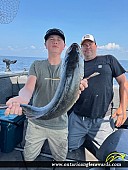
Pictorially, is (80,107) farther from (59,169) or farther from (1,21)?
(1,21)

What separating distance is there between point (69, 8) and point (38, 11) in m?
0.12

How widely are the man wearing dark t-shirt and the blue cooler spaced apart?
40cm

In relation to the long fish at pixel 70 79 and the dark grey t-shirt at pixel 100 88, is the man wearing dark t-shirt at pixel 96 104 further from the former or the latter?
the long fish at pixel 70 79

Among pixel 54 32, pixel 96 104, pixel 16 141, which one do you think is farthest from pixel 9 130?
pixel 54 32

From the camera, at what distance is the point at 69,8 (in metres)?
0.71

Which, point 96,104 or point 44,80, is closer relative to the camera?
point 44,80

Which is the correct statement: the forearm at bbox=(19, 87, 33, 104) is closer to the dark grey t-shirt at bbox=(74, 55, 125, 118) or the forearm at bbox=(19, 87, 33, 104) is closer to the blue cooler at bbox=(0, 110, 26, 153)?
the dark grey t-shirt at bbox=(74, 55, 125, 118)

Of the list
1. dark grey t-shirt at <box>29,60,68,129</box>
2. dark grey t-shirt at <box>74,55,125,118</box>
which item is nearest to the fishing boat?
dark grey t-shirt at <box>74,55,125,118</box>

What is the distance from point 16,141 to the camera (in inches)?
55.9

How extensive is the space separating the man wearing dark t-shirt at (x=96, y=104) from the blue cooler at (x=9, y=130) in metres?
0.40

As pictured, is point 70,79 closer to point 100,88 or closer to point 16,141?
point 100,88

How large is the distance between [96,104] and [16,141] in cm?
70

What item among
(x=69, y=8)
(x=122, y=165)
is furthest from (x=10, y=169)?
(x=69, y=8)

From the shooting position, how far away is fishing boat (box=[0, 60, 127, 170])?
127cm
